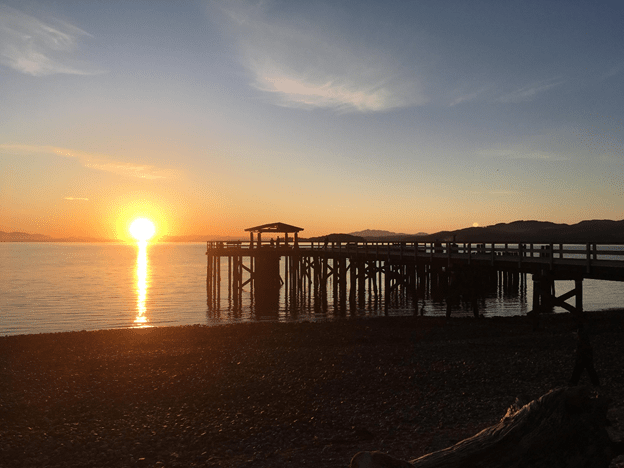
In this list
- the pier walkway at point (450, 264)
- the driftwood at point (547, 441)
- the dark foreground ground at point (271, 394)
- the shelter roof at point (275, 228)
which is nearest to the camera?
the driftwood at point (547, 441)

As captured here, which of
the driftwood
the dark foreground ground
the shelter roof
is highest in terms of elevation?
the shelter roof

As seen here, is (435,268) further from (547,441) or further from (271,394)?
(547,441)

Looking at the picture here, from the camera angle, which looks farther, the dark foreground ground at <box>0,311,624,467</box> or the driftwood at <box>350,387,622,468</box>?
the dark foreground ground at <box>0,311,624,467</box>

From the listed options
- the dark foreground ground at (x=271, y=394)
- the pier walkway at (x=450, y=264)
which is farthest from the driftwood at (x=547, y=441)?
the pier walkway at (x=450, y=264)

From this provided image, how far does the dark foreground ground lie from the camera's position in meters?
8.41

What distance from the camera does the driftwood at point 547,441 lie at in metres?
4.64

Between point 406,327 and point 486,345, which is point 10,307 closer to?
point 406,327

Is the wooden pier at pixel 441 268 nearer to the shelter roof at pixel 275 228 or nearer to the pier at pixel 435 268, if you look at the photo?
the pier at pixel 435 268

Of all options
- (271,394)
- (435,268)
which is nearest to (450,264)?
(435,268)

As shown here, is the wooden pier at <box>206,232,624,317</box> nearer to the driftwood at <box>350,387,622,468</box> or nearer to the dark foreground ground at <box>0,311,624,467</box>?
the dark foreground ground at <box>0,311,624,467</box>

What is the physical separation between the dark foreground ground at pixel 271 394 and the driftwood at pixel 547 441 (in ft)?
10.5

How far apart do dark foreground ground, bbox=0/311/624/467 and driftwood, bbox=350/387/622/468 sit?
319 centimetres

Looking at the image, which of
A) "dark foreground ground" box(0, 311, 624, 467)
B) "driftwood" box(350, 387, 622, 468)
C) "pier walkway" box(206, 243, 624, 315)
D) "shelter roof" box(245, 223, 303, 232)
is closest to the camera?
"driftwood" box(350, 387, 622, 468)

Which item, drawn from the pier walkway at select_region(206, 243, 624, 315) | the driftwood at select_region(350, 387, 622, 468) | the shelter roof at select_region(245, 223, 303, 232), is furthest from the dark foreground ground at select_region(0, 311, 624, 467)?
the shelter roof at select_region(245, 223, 303, 232)
